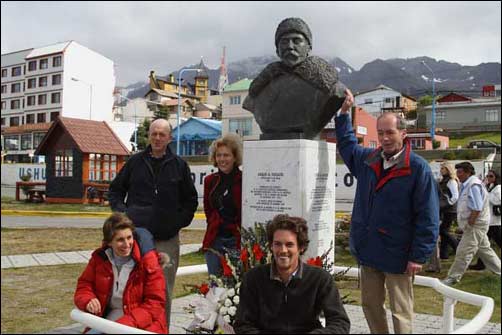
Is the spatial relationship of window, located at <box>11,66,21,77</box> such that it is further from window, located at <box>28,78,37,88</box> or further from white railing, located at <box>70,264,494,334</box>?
white railing, located at <box>70,264,494,334</box>

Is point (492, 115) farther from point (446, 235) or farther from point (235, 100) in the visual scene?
point (446, 235)

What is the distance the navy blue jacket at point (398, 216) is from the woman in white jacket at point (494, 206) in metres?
5.39

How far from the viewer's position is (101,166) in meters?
23.9

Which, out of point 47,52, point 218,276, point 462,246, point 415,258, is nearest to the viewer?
point 415,258

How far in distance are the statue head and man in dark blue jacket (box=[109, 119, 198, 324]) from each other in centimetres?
133

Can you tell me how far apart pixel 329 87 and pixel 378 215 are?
147 cm

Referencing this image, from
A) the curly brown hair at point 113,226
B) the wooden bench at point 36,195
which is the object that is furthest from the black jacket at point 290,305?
the wooden bench at point 36,195

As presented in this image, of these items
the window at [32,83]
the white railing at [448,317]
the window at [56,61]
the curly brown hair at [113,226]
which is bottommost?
the white railing at [448,317]

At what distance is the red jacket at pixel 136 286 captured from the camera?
341cm

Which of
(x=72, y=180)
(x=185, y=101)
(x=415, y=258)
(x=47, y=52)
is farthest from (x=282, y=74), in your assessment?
(x=47, y=52)

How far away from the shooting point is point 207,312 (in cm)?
375

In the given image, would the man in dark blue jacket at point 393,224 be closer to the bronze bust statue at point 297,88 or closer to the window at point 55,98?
the bronze bust statue at point 297,88

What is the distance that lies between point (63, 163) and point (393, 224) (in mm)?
22153

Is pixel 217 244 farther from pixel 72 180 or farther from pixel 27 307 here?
pixel 72 180
